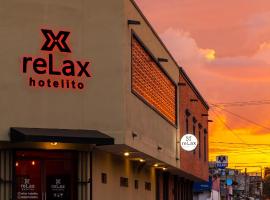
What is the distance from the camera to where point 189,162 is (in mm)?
40750

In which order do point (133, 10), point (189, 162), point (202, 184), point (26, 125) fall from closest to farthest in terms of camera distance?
point (26, 125) → point (133, 10) → point (189, 162) → point (202, 184)

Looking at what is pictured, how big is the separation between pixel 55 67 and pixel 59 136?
230 centimetres

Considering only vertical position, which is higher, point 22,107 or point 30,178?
point 22,107

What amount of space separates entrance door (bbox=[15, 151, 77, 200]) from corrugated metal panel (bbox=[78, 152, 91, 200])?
6.7 inches

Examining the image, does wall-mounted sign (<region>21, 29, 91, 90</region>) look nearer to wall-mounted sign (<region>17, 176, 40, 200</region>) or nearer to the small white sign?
wall-mounted sign (<region>17, 176, 40, 200</region>)

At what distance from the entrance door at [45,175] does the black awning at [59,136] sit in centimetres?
107

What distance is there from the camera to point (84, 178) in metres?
23.1

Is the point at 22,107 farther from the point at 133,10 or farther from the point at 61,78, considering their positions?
the point at 133,10

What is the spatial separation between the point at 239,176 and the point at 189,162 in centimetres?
11667

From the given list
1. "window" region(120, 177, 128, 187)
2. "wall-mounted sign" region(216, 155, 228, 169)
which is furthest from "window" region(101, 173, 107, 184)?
"wall-mounted sign" region(216, 155, 228, 169)

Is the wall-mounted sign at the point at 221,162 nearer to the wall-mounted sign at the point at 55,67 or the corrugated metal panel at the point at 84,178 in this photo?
the corrugated metal panel at the point at 84,178

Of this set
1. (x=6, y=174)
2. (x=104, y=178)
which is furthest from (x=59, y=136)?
(x=104, y=178)

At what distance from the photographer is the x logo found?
2253cm

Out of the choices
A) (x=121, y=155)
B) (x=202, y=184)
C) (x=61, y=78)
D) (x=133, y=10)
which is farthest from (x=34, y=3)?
(x=202, y=184)
